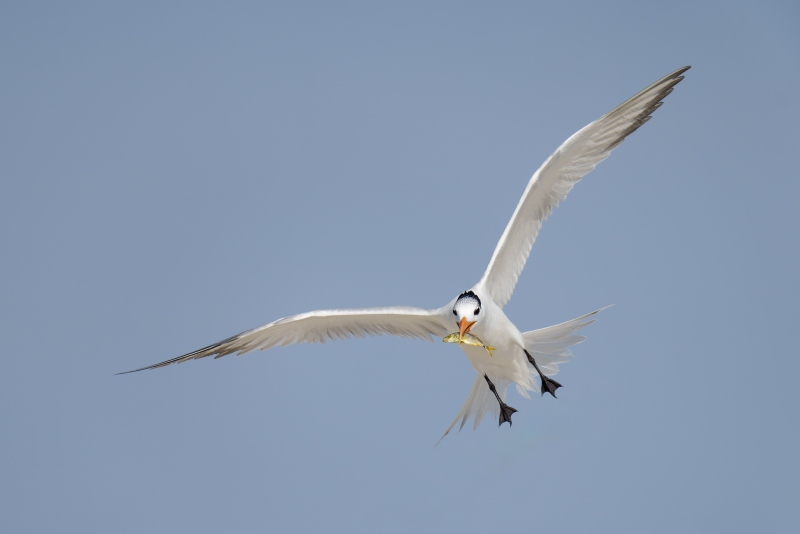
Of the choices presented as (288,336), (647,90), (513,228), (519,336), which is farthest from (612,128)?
(288,336)

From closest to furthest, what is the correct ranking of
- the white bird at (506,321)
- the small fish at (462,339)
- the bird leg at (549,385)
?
the small fish at (462,339), the white bird at (506,321), the bird leg at (549,385)

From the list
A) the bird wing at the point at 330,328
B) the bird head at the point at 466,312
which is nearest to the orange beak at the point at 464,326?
the bird head at the point at 466,312

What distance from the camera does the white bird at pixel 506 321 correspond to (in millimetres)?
12031

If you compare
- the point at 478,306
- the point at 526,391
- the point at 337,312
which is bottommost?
the point at 526,391

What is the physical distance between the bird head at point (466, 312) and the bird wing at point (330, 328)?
2.09ft

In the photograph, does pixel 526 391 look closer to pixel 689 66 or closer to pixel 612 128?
pixel 612 128

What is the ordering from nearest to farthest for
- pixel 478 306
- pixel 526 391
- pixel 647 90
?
pixel 478 306 < pixel 647 90 < pixel 526 391

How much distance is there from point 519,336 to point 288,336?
2.75m

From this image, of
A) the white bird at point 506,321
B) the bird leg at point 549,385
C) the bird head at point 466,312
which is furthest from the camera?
the bird leg at point 549,385

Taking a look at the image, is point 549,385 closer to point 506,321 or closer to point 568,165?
point 506,321

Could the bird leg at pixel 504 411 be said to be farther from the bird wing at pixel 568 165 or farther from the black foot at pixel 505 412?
the bird wing at pixel 568 165

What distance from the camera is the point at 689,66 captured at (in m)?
11.8

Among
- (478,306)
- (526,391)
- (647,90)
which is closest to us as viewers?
(478,306)

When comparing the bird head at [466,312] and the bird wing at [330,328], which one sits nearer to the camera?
the bird head at [466,312]
